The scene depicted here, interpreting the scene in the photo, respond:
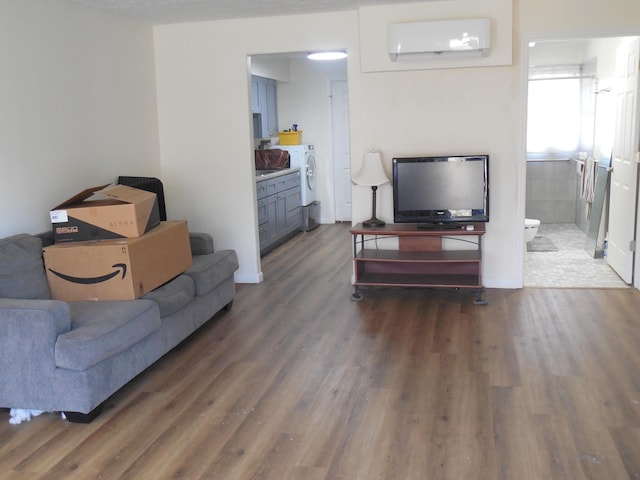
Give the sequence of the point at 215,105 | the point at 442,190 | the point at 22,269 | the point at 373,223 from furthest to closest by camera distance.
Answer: the point at 215,105, the point at 373,223, the point at 442,190, the point at 22,269

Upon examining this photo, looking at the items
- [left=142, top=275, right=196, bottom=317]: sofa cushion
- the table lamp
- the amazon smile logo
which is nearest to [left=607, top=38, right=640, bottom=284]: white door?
the table lamp

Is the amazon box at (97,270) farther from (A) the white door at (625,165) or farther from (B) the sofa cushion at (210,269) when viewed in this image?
(A) the white door at (625,165)

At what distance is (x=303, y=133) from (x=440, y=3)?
427 centimetres

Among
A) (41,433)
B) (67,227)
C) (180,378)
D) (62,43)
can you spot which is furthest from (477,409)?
(62,43)

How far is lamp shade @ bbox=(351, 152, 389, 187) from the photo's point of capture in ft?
17.0

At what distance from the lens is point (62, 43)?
439 cm

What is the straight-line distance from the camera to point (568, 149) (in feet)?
27.8

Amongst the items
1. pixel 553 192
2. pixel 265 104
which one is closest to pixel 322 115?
pixel 265 104

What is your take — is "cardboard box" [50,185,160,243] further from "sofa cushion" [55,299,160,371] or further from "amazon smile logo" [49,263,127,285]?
"sofa cushion" [55,299,160,371]

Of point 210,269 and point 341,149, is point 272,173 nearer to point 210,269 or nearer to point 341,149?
point 341,149

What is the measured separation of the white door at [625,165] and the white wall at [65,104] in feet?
13.2

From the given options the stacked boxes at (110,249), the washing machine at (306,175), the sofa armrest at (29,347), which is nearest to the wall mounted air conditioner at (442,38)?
the stacked boxes at (110,249)

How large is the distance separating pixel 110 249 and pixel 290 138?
5.30 meters

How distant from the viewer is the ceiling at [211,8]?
4.67m
